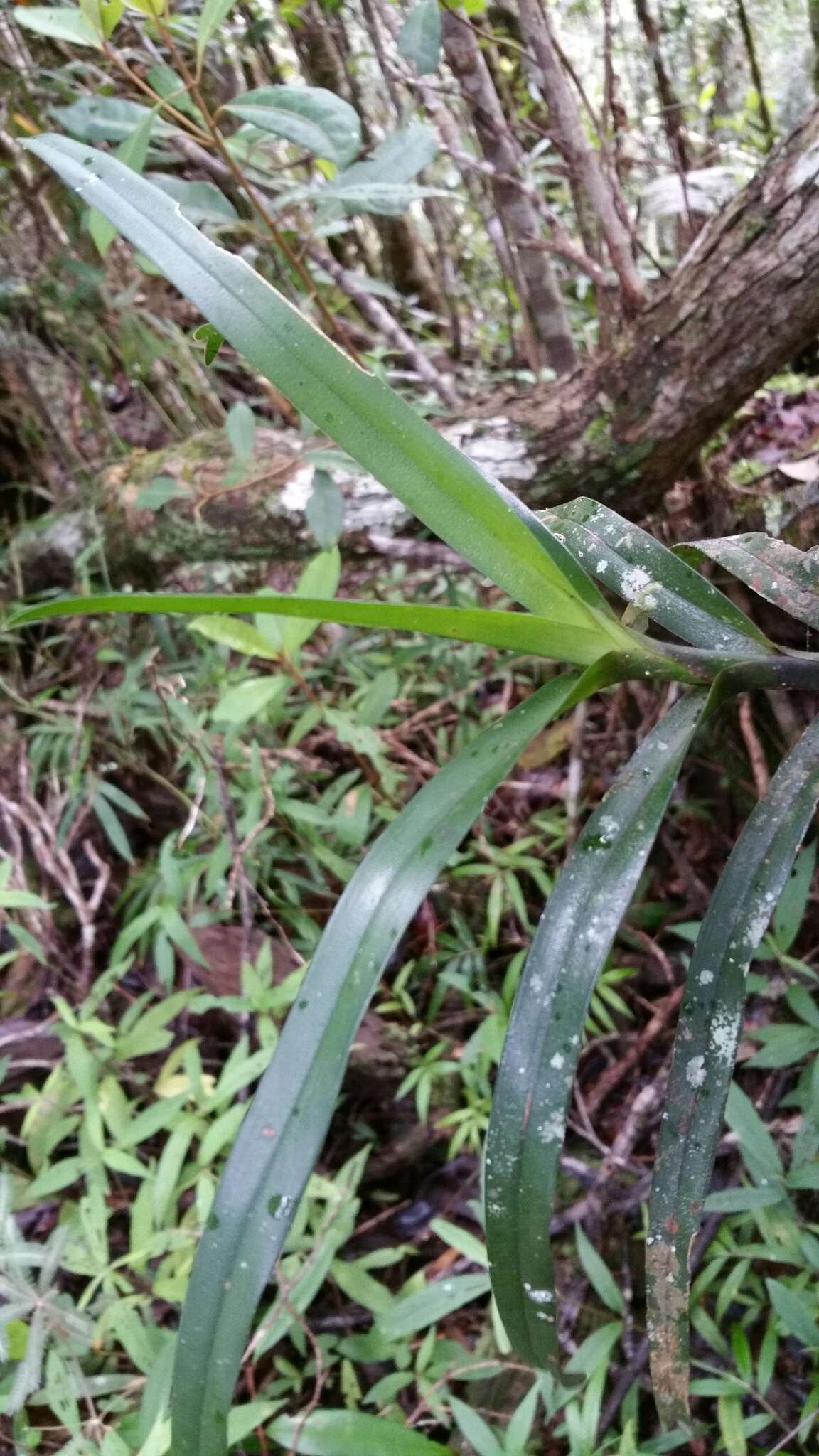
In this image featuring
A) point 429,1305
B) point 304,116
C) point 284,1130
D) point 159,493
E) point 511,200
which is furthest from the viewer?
point 511,200

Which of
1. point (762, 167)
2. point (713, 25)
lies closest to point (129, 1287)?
point (762, 167)

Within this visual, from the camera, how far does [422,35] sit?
3.20ft

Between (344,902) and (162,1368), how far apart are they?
23.0 inches

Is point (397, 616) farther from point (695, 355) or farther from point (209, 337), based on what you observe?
point (695, 355)

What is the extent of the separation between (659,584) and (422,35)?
0.84 meters

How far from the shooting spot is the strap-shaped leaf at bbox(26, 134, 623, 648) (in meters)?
0.48

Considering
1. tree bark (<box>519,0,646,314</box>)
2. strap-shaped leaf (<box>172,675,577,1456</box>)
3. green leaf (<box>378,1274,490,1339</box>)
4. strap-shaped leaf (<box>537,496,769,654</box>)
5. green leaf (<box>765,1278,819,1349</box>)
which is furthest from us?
tree bark (<box>519,0,646,314</box>)

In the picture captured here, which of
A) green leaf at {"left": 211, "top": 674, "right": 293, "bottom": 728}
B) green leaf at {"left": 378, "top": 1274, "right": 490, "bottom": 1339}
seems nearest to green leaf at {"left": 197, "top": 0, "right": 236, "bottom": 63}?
green leaf at {"left": 211, "top": 674, "right": 293, "bottom": 728}

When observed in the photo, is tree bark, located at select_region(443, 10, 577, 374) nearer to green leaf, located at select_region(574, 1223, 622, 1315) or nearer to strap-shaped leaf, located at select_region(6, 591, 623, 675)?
strap-shaped leaf, located at select_region(6, 591, 623, 675)

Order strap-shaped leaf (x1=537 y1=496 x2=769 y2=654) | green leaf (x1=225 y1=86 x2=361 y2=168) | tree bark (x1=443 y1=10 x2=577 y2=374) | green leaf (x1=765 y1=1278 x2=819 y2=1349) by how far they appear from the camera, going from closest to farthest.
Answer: strap-shaped leaf (x1=537 y1=496 x2=769 y2=654)
green leaf (x1=765 y1=1278 x2=819 y2=1349)
green leaf (x1=225 y1=86 x2=361 y2=168)
tree bark (x1=443 y1=10 x2=577 y2=374)

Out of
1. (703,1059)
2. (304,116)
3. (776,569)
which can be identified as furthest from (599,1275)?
(304,116)

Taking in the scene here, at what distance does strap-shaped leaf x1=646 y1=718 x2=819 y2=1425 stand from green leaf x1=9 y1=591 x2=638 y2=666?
153 mm

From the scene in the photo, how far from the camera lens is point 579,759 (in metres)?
1.25

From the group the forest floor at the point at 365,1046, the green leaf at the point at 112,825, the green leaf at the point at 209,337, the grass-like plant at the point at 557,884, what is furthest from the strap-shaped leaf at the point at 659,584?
the green leaf at the point at 112,825
